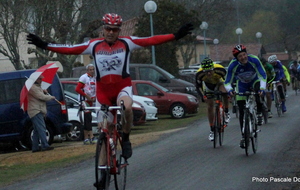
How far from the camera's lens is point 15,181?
447 inches

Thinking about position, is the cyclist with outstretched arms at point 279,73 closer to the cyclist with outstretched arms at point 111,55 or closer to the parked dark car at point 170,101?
the parked dark car at point 170,101

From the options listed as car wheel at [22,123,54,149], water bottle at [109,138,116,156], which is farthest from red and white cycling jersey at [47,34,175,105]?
car wheel at [22,123,54,149]

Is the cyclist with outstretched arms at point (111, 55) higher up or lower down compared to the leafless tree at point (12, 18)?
lower down

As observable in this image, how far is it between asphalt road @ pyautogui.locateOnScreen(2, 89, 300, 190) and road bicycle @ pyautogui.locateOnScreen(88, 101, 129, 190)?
843 mm

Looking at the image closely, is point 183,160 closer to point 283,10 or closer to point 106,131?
point 106,131

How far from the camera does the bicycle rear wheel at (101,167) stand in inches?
320

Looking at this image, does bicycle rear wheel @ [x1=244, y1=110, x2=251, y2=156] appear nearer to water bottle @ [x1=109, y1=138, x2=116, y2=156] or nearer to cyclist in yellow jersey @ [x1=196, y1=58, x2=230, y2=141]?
cyclist in yellow jersey @ [x1=196, y1=58, x2=230, y2=141]

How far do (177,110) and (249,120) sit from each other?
1266 cm

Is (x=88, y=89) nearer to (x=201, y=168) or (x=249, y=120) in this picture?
(x=249, y=120)

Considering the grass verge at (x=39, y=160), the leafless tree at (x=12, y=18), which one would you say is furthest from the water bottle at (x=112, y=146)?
the leafless tree at (x=12, y=18)

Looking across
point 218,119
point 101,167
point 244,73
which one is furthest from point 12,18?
point 101,167

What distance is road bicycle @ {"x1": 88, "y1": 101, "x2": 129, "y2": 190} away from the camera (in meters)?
8.16

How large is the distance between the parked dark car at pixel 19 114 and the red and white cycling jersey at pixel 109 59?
26.6 ft

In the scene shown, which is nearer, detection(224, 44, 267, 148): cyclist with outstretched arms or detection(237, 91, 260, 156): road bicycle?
detection(237, 91, 260, 156): road bicycle
